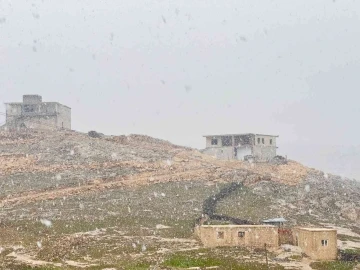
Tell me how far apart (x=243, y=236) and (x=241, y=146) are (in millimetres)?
57263

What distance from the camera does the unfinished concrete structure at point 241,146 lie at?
10462 cm

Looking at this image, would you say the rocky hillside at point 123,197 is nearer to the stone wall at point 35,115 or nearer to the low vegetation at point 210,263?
the low vegetation at point 210,263

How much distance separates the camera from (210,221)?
57.7m

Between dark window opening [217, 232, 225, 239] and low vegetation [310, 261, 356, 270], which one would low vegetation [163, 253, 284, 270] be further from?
dark window opening [217, 232, 225, 239]

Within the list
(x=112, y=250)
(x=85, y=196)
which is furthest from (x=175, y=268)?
(x=85, y=196)

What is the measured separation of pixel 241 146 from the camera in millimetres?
105688

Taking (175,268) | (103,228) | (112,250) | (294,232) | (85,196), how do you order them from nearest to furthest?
(175,268) < (112,250) < (294,232) < (103,228) < (85,196)

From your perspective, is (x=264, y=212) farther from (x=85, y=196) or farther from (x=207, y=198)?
(x=85, y=196)

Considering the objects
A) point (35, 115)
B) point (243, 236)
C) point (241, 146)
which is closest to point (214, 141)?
point (241, 146)

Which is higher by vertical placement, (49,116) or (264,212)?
(49,116)

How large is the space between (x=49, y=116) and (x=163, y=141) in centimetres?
2861

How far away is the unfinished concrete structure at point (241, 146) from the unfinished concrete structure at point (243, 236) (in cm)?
5468

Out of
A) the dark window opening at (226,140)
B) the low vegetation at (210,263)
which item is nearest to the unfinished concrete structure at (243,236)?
the low vegetation at (210,263)

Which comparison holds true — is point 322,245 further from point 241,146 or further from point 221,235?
point 241,146
